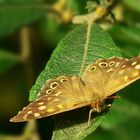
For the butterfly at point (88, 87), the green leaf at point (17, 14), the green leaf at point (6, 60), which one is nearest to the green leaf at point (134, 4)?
the green leaf at point (17, 14)

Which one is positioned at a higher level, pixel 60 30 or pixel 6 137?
pixel 60 30

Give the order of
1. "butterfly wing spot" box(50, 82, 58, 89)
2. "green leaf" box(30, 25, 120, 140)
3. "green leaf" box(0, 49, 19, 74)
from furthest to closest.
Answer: "green leaf" box(0, 49, 19, 74), "butterfly wing spot" box(50, 82, 58, 89), "green leaf" box(30, 25, 120, 140)

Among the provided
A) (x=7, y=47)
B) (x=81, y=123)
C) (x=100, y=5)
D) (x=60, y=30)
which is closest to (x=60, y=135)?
(x=81, y=123)

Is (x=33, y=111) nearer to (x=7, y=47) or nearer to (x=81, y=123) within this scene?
(x=81, y=123)

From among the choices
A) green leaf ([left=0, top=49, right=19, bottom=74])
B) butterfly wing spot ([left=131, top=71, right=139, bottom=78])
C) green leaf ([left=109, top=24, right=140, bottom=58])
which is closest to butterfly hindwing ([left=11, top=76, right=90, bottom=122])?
butterfly wing spot ([left=131, top=71, right=139, bottom=78])

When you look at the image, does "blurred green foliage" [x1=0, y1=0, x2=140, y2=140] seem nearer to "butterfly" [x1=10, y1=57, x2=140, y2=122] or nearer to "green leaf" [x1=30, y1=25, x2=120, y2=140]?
"green leaf" [x1=30, y1=25, x2=120, y2=140]

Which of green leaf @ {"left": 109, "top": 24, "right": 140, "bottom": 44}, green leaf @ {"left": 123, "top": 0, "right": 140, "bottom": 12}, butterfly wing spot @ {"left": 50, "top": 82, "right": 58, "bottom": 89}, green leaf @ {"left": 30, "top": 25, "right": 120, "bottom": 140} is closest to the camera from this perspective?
green leaf @ {"left": 30, "top": 25, "right": 120, "bottom": 140}

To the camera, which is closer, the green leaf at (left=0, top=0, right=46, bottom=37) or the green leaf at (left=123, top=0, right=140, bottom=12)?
the green leaf at (left=0, top=0, right=46, bottom=37)
